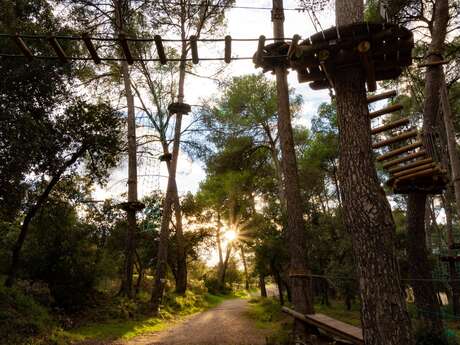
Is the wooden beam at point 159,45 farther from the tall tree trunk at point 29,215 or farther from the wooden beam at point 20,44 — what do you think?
the tall tree trunk at point 29,215

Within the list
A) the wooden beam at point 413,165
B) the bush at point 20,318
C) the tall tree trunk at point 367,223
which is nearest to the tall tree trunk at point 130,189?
the bush at point 20,318

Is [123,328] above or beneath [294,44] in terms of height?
beneath

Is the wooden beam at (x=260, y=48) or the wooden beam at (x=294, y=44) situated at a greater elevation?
the wooden beam at (x=260, y=48)

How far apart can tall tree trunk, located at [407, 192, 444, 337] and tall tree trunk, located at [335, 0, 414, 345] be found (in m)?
3.52

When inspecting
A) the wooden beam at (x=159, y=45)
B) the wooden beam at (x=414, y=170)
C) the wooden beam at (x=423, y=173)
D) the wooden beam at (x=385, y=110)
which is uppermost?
the wooden beam at (x=159, y=45)

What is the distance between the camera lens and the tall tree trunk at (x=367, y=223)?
4.16m

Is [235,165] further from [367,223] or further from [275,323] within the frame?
[367,223]

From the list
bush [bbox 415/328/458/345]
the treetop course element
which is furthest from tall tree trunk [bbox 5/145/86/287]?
bush [bbox 415/328/458/345]

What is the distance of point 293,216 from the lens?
24.8 ft

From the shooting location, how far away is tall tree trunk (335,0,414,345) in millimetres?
4164

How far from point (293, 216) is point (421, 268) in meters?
3.04

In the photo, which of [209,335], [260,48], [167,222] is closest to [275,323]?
[209,335]

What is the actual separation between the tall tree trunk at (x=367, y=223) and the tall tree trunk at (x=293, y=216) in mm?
2896

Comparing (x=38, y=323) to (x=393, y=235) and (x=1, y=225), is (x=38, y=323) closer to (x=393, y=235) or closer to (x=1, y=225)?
(x=1, y=225)
